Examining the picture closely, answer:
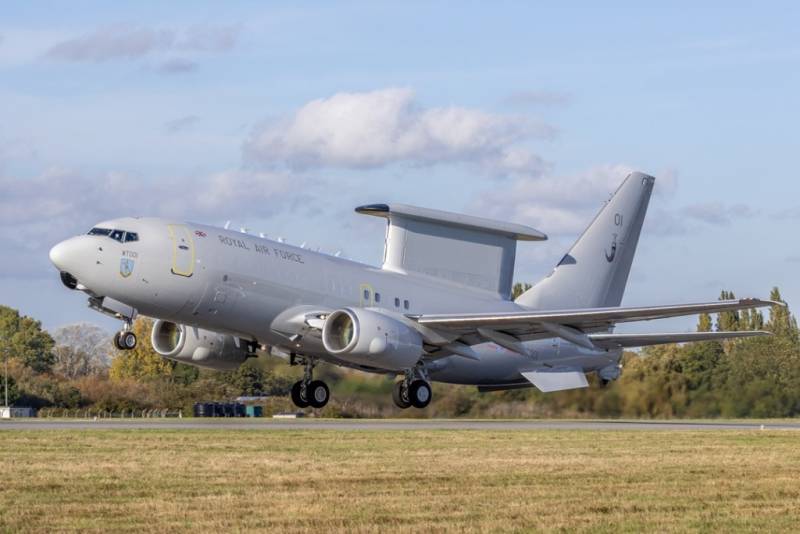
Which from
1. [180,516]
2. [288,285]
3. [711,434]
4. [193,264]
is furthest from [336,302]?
[180,516]

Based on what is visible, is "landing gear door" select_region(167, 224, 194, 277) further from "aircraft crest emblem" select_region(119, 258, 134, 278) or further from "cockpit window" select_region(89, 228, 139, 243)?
"aircraft crest emblem" select_region(119, 258, 134, 278)

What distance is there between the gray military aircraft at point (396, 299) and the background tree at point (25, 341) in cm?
4796

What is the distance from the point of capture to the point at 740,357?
→ 4591 cm

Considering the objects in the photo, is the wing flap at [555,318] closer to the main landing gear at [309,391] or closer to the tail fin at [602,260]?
the main landing gear at [309,391]

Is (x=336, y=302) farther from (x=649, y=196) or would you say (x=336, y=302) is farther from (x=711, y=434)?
(x=649, y=196)

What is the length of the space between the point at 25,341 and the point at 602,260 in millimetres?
65298

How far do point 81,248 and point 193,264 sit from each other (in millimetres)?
2962

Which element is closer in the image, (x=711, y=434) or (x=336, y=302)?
(x=711, y=434)

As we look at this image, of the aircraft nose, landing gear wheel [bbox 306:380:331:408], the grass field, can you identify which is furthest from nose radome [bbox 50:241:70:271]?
landing gear wheel [bbox 306:380:331:408]

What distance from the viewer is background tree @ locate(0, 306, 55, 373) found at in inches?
3716

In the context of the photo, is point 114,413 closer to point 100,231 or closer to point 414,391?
point 414,391

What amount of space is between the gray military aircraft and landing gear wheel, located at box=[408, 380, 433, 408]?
0.10 ft

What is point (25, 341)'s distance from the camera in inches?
4075

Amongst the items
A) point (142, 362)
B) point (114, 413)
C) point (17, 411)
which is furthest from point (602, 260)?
point (142, 362)
